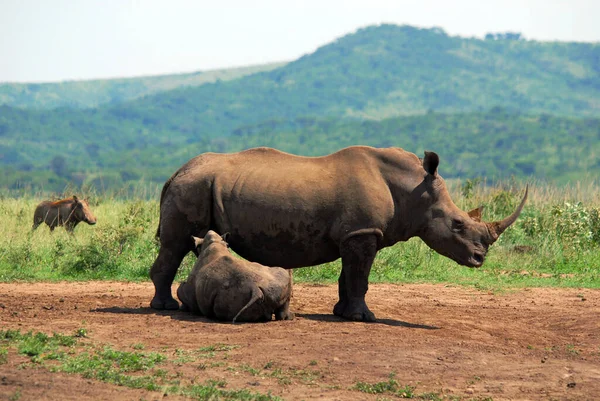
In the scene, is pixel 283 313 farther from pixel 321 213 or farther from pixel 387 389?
pixel 387 389

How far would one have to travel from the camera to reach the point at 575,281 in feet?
49.5

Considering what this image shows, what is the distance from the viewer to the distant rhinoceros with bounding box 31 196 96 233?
19.8m

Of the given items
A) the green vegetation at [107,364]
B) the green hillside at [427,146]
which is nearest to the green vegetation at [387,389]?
the green vegetation at [107,364]

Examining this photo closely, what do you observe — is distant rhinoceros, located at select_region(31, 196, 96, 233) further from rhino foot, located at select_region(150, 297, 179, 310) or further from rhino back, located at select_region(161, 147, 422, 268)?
rhino back, located at select_region(161, 147, 422, 268)

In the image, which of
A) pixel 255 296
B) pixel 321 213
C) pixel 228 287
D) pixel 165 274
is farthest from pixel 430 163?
pixel 165 274

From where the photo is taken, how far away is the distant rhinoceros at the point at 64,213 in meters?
19.8

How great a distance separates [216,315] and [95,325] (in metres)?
1.28

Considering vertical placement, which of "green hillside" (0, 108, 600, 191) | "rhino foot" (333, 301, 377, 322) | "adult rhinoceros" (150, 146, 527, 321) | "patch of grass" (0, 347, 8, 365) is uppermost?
"adult rhinoceros" (150, 146, 527, 321)

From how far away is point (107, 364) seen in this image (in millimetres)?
8094

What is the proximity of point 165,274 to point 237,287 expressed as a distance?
1490 mm

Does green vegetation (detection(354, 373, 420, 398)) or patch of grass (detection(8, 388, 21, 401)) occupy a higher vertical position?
patch of grass (detection(8, 388, 21, 401))

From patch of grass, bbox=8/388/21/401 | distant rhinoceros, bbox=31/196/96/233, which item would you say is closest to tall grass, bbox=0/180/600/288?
distant rhinoceros, bbox=31/196/96/233

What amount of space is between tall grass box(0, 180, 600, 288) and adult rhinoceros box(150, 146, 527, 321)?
3.35 meters

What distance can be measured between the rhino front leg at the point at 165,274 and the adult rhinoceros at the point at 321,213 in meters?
0.01
